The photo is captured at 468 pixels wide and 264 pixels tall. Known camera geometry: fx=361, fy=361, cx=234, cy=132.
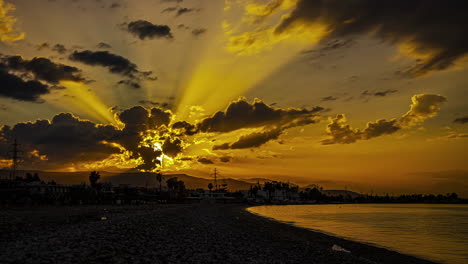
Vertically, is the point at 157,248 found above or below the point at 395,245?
above

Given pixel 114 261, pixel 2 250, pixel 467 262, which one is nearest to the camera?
pixel 114 261

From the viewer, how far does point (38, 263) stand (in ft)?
45.1

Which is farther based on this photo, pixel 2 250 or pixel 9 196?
pixel 9 196

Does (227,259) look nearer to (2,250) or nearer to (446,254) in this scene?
(2,250)

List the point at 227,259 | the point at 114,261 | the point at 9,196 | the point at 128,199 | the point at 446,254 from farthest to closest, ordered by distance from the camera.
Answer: the point at 128,199, the point at 9,196, the point at 446,254, the point at 227,259, the point at 114,261

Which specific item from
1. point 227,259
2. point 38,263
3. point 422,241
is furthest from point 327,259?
point 422,241

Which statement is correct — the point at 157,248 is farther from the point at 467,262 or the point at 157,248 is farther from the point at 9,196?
the point at 9,196

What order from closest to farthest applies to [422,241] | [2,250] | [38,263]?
1. [38,263]
2. [2,250]
3. [422,241]

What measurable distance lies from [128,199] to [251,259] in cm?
14805

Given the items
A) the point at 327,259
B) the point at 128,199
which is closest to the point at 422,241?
the point at 327,259

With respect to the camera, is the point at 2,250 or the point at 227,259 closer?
the point at 2,250

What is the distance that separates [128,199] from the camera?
15875cm

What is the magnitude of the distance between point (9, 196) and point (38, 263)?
112 metres

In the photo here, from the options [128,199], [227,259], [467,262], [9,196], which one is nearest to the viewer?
[227,259]
